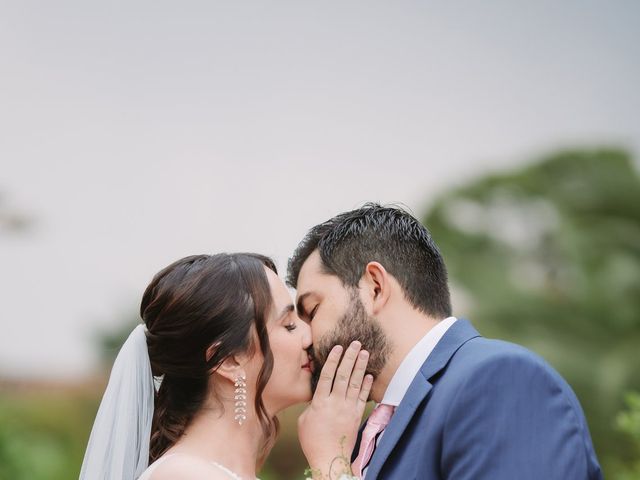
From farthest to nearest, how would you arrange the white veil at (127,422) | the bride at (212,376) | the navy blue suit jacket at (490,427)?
the white veil at (127,422) → the bride at (212,376) → the navy blue suit jacket at (490,427)

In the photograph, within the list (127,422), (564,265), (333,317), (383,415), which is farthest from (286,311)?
(564,265)

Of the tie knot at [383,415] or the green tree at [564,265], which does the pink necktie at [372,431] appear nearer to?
the tie knot at [383,415]

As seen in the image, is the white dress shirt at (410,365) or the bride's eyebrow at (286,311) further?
the bride's eyebrow at (286,311)

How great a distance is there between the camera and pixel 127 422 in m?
3.57

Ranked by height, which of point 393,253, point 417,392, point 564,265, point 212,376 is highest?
point 393,253

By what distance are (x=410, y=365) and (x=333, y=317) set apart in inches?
15.1

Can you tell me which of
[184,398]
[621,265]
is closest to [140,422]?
[184,398]

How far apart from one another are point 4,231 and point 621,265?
8537mm

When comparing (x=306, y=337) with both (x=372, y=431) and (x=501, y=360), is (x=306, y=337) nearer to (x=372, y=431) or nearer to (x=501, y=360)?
(x=372, y=431)

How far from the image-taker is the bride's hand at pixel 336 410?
319 centimetres

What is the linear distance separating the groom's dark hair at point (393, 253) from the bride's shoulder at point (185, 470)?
944 mm

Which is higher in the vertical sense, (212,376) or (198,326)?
(198,326)

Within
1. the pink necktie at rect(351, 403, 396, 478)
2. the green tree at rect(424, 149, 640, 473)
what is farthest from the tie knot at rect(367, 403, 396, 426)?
the green tree at rect(424, 149, 640, 473)

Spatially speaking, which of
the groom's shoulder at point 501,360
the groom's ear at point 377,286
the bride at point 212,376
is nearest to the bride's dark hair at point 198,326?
the bride at point 212,376
